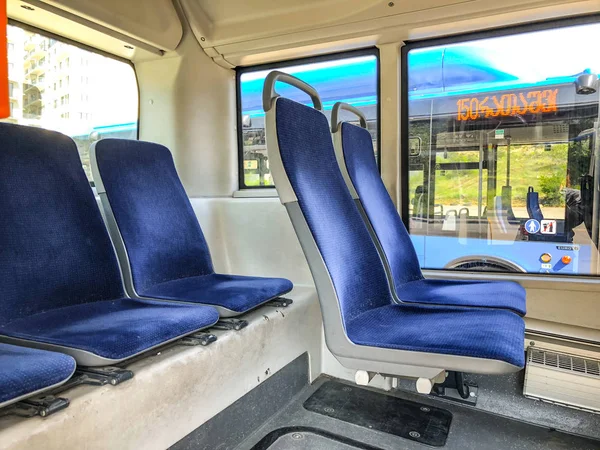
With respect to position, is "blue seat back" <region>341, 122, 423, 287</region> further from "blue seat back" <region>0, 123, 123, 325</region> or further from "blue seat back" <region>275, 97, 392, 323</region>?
"blue seat back" <region>0, 123, 123, 325</region>

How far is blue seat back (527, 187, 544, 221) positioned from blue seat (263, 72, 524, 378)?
103 centimetres

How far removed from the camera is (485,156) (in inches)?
93.6

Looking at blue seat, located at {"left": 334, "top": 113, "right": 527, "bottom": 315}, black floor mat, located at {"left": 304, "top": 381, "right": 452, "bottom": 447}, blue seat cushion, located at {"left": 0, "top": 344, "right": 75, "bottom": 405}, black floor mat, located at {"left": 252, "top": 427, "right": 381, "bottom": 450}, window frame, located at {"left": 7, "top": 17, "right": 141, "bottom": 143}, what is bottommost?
black floor mat, located at {"left": 252, "top": 427, "right": 381, "bottom": 450}

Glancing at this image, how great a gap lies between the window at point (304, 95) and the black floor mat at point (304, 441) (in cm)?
133

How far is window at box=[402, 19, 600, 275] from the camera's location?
2.20m

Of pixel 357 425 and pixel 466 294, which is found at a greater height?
pixel 466 294

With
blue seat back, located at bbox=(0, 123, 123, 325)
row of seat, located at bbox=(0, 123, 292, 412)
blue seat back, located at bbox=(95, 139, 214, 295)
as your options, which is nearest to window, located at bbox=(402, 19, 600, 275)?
row of seat, located at bbox=(0, 123, 292, 412)

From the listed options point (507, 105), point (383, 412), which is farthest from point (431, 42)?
point (383, 412)

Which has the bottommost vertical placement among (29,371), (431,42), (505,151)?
(29,371)

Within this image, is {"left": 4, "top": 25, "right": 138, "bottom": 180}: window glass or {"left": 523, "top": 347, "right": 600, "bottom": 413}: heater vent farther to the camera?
{"left": 4, "top": 25, "right": 138, "bottom": 180}: window glass

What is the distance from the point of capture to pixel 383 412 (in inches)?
75.6

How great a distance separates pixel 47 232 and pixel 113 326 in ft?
1.73

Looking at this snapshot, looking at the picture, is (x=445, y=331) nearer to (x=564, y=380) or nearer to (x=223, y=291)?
(x=223, y=291)

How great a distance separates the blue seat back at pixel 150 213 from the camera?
6.33ft
